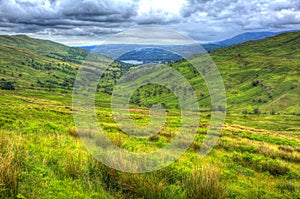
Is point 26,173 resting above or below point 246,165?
above

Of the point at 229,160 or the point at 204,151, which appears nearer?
the point at 229,160

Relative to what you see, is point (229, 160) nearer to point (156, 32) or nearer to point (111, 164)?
point (111, 164)

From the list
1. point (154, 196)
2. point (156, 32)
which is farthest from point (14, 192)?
point (156, 32)

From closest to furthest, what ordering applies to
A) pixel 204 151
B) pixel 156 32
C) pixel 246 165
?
pixel 246 165 → pixel 204 151 → pixel 156 32

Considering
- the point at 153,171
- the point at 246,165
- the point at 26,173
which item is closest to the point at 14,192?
the point at 26,173

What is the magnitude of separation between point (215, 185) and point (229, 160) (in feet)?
24.6

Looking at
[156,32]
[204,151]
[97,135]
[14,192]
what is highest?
[156,32]

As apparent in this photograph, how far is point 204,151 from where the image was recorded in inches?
667

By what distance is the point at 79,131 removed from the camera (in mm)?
17703

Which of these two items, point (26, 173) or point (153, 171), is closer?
point (26, 173)

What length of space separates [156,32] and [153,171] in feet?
49.3

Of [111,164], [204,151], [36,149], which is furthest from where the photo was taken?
[204,151]

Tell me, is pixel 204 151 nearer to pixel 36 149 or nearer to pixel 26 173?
pixel 36 149

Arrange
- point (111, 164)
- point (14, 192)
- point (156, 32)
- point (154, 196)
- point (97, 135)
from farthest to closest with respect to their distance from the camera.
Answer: point (156, 32), point (97, 135), point (111, 164), point (154, 196), point (14, 192)
